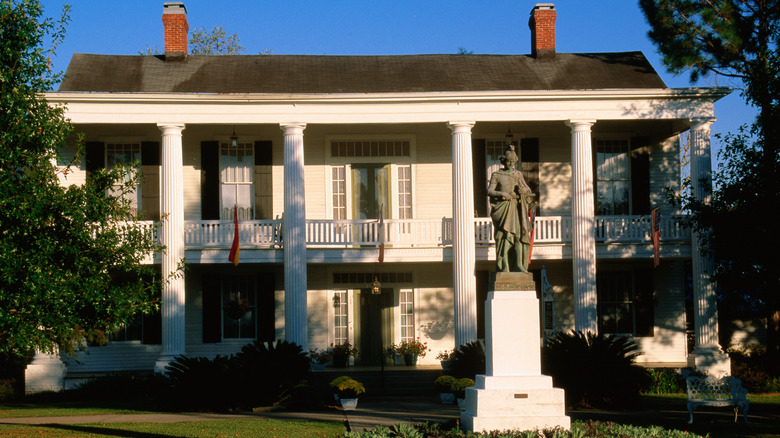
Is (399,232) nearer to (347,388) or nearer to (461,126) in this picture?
(461,126)

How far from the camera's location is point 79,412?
757 inches

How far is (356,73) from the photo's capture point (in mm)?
25969

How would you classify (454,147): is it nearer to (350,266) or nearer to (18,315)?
(350,266)

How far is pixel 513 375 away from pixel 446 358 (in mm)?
11711

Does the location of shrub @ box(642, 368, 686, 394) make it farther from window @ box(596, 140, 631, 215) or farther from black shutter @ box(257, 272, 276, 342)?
black shutter @ box(257, 272, 276, 342)

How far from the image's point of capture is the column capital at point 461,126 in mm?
23953

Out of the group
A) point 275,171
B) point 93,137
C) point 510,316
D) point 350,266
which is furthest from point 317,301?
point 510,316

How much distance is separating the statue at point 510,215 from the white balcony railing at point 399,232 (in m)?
10.8

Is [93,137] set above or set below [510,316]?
above

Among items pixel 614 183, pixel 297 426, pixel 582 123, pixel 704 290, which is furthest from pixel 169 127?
pixel 704 290

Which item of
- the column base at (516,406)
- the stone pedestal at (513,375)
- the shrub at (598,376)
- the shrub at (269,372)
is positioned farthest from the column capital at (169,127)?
the column base at (516,406)

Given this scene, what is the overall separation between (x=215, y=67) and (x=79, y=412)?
11.3 m

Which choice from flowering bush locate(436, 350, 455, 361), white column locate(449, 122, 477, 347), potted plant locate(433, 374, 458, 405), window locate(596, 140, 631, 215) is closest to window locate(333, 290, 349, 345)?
flowering bush locate(436, 350, 455, 361)

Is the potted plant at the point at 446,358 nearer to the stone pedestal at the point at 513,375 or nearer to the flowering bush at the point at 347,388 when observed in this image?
the flowering bush at the point at 347,388
